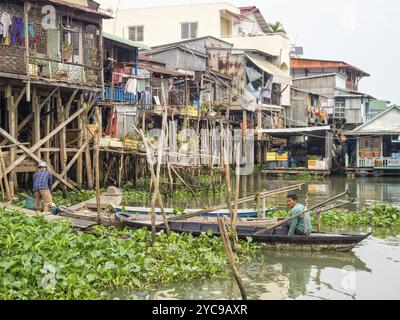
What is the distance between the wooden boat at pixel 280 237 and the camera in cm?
1285

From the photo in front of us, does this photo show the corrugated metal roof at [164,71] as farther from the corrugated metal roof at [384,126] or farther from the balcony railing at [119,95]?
the corrugated metal roof at [384,126]

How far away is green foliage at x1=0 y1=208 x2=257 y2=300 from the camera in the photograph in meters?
9.09

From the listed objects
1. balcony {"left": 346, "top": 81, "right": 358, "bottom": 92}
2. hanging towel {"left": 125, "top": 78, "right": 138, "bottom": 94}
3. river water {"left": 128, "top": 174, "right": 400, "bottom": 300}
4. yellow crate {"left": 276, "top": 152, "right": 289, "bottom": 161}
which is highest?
balcony {"left": 346, "top": 81, "right": 358, "bottom": 92}

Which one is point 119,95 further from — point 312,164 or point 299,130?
point 312,164

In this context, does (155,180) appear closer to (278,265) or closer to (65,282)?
(278,265)

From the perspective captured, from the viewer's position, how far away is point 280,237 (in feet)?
42.6

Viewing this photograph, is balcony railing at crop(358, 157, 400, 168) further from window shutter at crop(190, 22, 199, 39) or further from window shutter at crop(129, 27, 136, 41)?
window shutter at crop(129, 27, 136, 41)

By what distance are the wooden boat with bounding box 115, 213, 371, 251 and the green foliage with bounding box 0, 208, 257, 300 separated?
0.53 m

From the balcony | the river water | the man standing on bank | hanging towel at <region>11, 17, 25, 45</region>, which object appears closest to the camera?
the river water

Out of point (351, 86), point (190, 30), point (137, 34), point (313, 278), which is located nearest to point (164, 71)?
point (190, 30)

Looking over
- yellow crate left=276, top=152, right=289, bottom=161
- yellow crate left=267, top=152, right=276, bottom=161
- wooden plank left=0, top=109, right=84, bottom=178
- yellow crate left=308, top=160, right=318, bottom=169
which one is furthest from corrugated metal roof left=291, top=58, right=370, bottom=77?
wooden plank left=0, top=109, right=84, bottom=178

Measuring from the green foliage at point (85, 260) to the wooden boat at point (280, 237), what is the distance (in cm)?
53

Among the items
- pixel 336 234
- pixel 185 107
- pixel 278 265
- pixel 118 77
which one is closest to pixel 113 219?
pixel 278 265

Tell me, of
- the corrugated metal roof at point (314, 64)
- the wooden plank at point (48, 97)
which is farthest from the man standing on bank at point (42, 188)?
the corrugated metal roof at point (314, 64)
